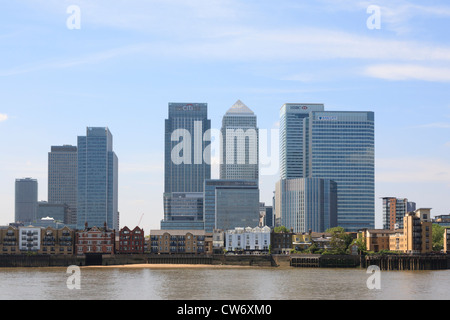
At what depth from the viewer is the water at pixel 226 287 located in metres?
108

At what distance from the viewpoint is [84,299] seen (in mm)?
102562

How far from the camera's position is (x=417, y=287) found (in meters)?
124

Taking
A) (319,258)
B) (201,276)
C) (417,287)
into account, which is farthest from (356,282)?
(319,258)

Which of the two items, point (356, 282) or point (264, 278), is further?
point (264, 278)

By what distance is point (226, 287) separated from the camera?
123250 mm

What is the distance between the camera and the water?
353ft
